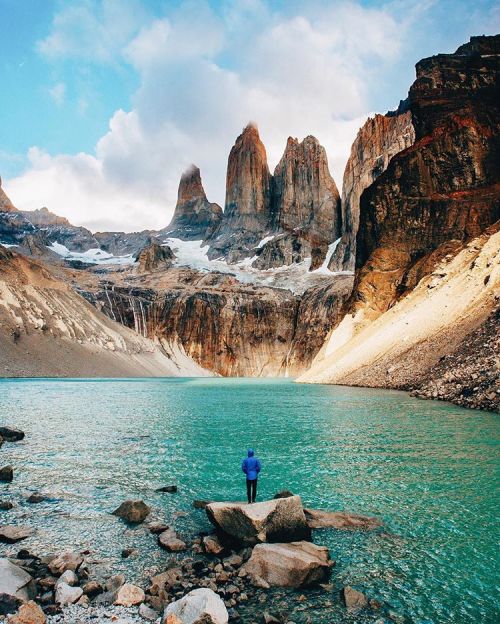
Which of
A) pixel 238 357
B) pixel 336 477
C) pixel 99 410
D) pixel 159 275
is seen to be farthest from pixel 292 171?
pixel 336 477

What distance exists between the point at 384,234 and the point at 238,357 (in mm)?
66937

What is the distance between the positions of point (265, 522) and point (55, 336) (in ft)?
257

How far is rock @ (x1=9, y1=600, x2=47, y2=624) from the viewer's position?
5988mm

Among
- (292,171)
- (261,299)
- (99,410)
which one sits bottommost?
(99,410)

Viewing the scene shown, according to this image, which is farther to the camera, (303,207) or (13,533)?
(303,207)

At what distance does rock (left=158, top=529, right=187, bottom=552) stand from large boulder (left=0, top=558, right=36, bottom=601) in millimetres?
2496

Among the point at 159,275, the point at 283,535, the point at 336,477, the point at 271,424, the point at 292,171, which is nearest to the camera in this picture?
the point at 283,535

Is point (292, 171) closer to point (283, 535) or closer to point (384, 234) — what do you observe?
point (384, 234)

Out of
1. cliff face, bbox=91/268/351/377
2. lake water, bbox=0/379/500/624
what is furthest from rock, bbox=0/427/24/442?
cliff face, bbox=91/268/351/377

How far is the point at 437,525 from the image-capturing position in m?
9.73

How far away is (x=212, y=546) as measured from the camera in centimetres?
857

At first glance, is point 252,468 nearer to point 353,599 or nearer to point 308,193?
point 353,599

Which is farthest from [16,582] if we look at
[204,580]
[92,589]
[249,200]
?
[249,200]

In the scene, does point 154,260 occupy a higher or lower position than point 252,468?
higher
